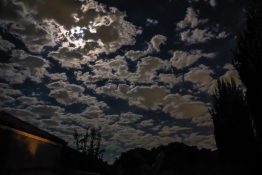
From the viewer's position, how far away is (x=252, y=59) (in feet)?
65.5

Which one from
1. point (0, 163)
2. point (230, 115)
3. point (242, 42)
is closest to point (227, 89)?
point (230, 115)

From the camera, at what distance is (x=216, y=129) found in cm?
2819

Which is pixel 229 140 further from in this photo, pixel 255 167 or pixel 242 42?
pixel 242 42

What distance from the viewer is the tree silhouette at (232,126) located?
23.9 meters

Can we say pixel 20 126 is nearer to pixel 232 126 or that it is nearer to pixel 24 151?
pixel 24 151

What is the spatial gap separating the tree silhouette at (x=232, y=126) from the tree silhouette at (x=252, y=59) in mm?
4160

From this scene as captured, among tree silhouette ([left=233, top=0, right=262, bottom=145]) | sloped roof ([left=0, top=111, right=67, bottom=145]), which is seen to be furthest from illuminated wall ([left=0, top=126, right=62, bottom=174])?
tree silhouette ([left=233, top=0, right=262, bottom=145])

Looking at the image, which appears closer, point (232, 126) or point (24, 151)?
point (24, 151)

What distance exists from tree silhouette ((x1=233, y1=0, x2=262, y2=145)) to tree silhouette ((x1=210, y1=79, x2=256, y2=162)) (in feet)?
13.6

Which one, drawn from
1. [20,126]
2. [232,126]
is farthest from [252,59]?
[20,126]

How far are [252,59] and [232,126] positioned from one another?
778 centimetres

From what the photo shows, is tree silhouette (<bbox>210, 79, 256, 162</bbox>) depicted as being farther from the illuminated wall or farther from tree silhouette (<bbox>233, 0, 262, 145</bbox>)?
the illuminated wall

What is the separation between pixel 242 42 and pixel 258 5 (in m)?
2.70

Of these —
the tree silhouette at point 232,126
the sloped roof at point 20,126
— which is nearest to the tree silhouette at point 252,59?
the tree silhouette at point 232,126
